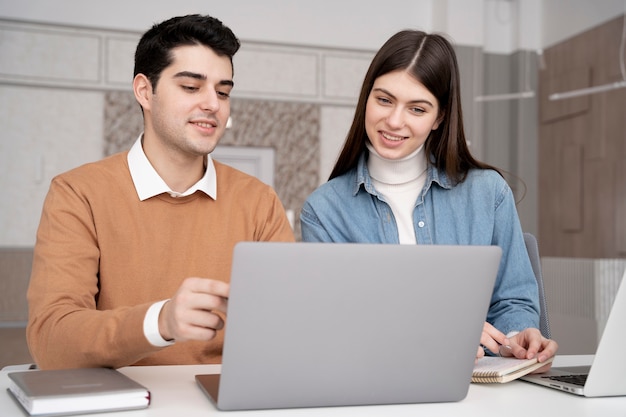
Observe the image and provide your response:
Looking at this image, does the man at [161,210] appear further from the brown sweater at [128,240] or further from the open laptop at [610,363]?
the open laptop at [610,363]

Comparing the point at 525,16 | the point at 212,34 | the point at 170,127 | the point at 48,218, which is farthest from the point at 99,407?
the point at 525,16

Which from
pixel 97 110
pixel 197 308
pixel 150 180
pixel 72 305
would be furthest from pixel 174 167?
pixel 97 110

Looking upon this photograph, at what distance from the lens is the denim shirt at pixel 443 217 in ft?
5.84

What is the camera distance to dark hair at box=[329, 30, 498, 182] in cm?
182

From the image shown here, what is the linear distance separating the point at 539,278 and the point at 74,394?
1217mm

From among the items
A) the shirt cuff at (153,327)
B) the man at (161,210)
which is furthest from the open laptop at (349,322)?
the man at (161,210)

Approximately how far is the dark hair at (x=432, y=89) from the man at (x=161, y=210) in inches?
12.5

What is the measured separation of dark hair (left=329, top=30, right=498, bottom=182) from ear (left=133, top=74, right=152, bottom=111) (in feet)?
1.72

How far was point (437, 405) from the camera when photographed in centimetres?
99

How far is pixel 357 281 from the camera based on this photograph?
894 mm

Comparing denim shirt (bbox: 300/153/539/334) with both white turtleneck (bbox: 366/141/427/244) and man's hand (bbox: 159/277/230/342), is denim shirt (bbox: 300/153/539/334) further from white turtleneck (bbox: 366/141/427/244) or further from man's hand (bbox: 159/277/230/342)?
man's hand (bbox: 159/277/230/342)

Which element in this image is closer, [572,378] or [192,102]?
[572,378]

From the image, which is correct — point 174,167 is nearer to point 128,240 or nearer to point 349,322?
point 128,240

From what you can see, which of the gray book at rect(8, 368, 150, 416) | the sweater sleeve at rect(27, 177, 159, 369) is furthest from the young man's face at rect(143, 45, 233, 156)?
the gray book at rect(8, 368, 150, 416)
